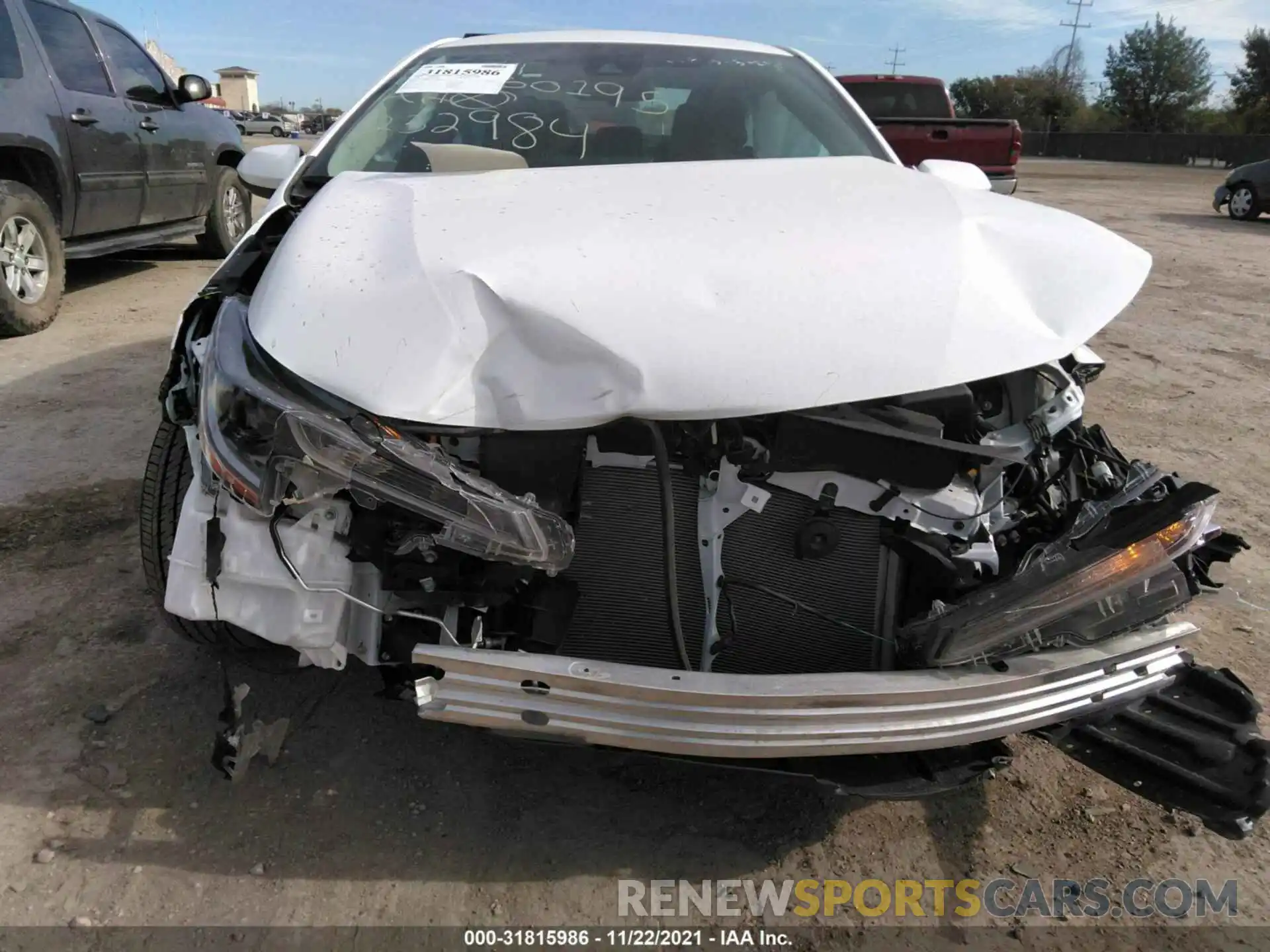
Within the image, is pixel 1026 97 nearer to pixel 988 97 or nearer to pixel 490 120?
pixel 988 97

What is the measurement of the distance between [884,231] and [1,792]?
2306 mm

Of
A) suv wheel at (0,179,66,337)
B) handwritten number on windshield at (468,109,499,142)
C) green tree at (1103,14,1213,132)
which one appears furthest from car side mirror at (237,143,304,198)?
green tree at (1103,14,1213,132)

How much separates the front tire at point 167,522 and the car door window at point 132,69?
5.25 meters

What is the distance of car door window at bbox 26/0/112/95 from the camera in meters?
5.38

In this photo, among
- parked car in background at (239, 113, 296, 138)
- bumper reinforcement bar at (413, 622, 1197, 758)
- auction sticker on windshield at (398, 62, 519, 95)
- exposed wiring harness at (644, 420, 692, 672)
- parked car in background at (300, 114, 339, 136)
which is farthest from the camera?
parked car in background at (239, 113, 296, 138)

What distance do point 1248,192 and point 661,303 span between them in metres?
15.2

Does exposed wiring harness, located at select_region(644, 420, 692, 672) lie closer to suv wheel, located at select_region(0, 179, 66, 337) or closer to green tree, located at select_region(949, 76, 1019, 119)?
suv wheel, located at select_region(0, 179, 66, 337)

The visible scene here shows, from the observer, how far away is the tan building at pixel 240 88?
68938mm

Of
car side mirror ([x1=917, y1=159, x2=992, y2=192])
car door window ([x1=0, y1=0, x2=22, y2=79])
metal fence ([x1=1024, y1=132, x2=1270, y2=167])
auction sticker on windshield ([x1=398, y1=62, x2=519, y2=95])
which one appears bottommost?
car side mirror ([x1=917, y1=159, x2=992, y2=192])

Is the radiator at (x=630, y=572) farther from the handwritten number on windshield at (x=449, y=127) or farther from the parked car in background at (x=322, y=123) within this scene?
the parked car in background at (x=322, y=123)

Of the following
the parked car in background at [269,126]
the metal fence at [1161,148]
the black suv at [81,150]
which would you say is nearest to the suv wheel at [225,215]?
the black suv at [81,150]

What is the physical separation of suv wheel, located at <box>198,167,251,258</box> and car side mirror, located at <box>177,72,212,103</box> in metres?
0.89

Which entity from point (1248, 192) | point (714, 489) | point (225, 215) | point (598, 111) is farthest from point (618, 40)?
point (1248, 192)

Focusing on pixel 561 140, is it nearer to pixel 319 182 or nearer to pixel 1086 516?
pixel 319 182
